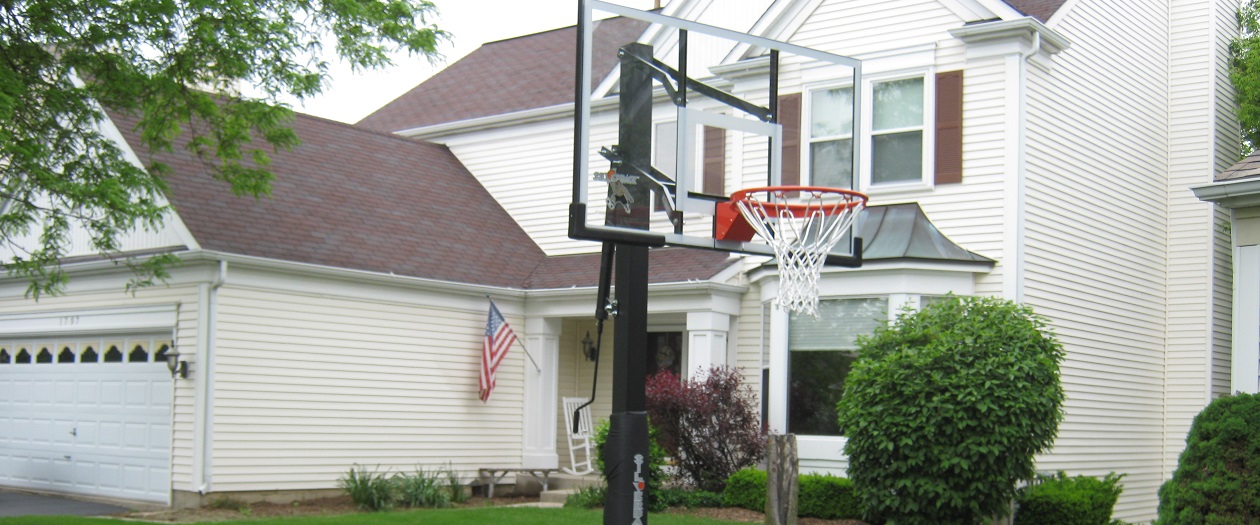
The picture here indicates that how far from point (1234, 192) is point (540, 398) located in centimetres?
1037

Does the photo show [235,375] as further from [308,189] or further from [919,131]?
[919,131]

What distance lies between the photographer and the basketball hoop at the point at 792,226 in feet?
33.3

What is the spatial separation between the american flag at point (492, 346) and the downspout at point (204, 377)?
414 cm

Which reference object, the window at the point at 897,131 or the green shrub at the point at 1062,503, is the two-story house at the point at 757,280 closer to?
the window at the point at 897,131

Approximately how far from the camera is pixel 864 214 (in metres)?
17.3

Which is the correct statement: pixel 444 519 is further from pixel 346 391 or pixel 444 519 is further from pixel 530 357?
pixel 530 357

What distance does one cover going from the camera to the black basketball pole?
934 centimetres

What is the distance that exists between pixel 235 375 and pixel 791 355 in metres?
7.04

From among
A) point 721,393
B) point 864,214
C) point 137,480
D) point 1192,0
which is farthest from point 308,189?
point 1192,0

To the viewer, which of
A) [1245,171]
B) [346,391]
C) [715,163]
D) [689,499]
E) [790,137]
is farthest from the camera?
[715,163]

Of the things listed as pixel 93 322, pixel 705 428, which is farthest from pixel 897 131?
pixel 93 322

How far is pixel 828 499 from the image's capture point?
1541cm

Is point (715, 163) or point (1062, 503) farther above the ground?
point (715, 163)

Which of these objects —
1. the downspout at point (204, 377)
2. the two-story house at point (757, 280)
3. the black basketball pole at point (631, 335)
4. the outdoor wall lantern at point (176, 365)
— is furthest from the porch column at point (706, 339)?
the black basketball pole at point (631, 335)
